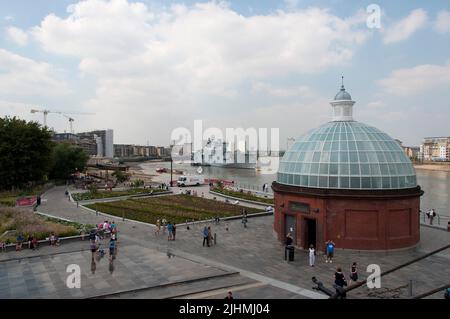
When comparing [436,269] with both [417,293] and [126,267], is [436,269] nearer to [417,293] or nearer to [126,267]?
[417,293]

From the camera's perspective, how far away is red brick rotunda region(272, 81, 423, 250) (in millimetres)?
21078

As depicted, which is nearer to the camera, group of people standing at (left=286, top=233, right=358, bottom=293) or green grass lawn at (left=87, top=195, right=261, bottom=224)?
group of people standing at (left=286, top=233, right=358, bottom=293)

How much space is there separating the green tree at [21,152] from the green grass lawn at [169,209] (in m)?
15.0

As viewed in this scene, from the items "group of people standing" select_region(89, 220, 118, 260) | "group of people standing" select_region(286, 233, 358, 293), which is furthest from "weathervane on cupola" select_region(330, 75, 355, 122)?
"group of people standing" select_region(89, 220, 118, 260)

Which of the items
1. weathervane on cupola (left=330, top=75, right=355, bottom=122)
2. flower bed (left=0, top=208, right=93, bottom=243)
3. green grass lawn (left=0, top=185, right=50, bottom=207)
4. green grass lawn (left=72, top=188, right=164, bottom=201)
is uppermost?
weathervane on cupola (left=330, top=75, right=355, bottom=122)

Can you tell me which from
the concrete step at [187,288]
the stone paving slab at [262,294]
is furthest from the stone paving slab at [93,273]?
the stone paving slab at [262,294]

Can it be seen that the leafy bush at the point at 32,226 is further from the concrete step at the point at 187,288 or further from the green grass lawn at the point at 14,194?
the concrete step at the point at 187,288

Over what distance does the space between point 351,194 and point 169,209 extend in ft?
65.0

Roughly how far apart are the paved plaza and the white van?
33320mm

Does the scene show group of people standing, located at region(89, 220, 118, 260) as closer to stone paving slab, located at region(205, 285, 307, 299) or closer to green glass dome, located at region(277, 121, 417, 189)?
stone paving slab, located at region(205, 285, 307, 299)

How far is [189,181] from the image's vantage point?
59.8 meters

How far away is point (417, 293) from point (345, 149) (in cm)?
917

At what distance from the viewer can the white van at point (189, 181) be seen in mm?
58938
